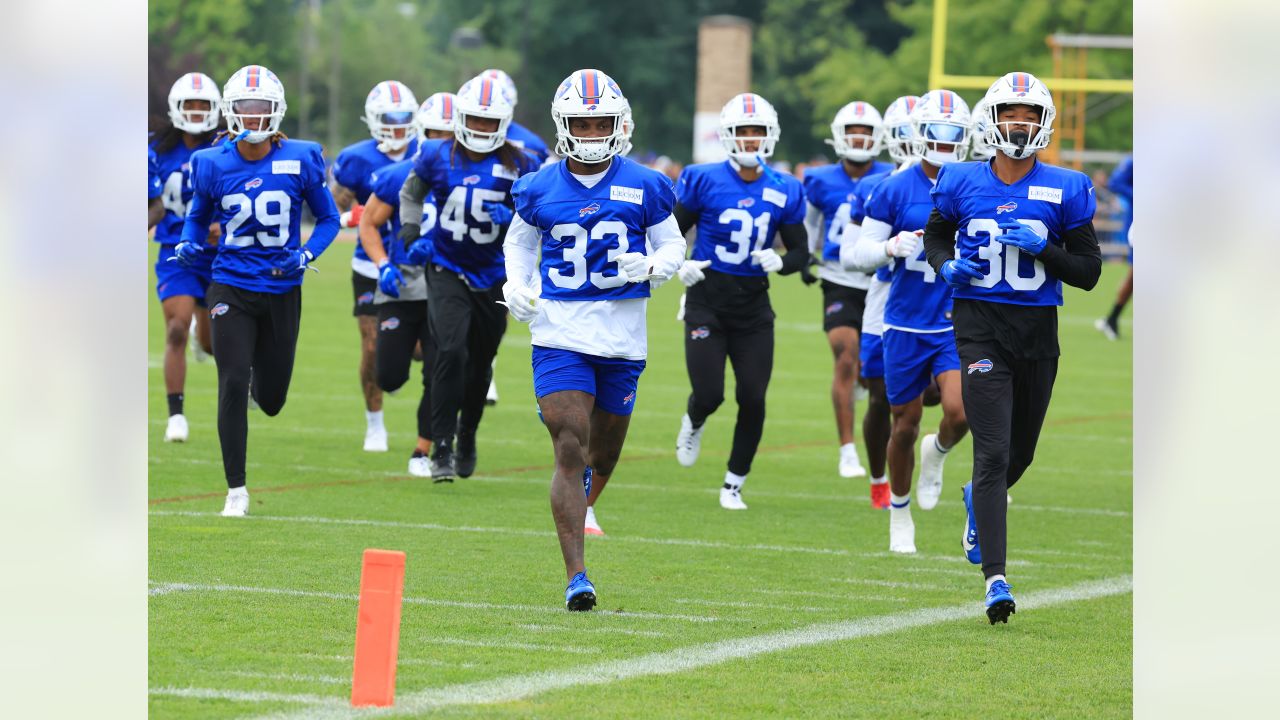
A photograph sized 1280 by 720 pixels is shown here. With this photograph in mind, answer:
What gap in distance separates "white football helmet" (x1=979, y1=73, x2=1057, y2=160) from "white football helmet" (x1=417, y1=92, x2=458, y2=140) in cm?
460

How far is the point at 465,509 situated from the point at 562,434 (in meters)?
2.77

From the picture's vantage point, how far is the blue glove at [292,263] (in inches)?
363

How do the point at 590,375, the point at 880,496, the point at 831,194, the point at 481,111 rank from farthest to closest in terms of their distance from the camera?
the point at 831,194 < the point at 880,496 < the point at 481,111 < the point at 590,375

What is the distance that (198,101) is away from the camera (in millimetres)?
11531

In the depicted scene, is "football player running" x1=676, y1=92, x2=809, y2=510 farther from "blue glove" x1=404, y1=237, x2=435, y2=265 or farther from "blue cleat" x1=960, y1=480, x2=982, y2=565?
"blue cleat" x1=960, y1=480, x2=982, y2=565

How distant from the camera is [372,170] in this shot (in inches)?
486

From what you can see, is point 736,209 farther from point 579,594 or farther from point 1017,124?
point 579,594

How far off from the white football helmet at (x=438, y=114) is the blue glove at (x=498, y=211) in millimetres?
1153

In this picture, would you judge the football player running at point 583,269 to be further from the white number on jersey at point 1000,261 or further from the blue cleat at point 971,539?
the blue cleat at point 971,539

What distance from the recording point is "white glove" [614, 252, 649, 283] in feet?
24.2

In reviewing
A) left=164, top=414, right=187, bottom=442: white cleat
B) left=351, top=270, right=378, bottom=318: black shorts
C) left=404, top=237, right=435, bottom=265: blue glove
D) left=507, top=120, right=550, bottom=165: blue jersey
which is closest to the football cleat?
Result: left=507, top=120, right=550, bottom=165: blue jersey

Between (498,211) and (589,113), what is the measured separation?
2.92 meters

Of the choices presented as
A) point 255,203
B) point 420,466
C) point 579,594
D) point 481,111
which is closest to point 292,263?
point 255,203
